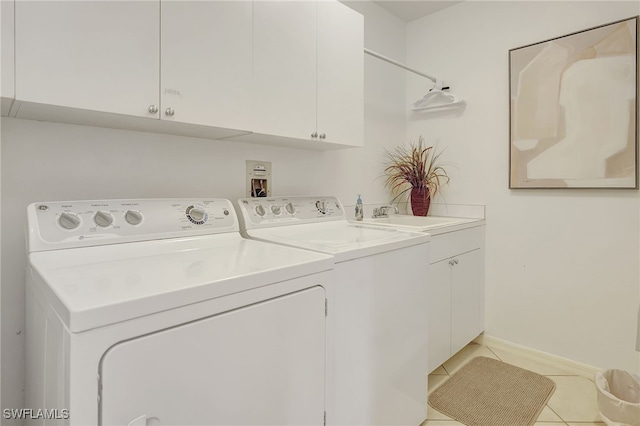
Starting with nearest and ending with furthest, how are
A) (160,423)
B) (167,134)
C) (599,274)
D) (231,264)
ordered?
1. (160,423)
2. (231,264)
3. (167,134)
4. (599,274)

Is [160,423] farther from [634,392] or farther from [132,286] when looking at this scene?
[634,392]

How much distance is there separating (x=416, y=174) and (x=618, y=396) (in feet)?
5.80

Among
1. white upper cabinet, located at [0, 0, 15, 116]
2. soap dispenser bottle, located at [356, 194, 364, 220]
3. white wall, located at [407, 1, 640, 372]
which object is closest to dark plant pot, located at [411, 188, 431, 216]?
white wall, located at [407, 1, 640, 372]

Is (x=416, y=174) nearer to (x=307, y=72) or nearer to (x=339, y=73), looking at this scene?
(x=339, y=73)

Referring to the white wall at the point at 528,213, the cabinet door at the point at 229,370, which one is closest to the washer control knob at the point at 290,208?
the cabinet door at the point at 229,370

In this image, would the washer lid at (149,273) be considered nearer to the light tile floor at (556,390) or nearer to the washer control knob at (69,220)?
the washer control knob at (69,220)

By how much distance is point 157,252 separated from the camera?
3.92 feet

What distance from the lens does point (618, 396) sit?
178 centimetres

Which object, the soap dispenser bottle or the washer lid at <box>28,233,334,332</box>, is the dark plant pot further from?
the washer lid at <box>28,233,334,332</box>

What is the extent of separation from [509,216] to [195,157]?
7.01ft

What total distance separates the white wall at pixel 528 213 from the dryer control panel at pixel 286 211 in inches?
48.0

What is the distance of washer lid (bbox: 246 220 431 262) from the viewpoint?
122 cm

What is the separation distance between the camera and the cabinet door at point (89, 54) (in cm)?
93

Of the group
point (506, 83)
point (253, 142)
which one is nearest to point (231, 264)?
point (253, 142)
